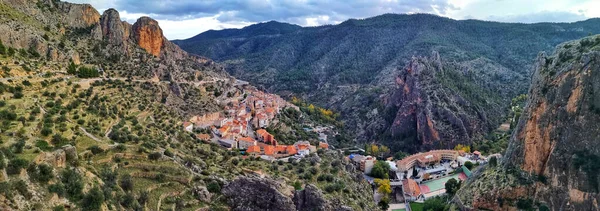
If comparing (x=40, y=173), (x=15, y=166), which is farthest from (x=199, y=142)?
(x=15, y=166)

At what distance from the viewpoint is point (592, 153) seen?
47156 millimetres

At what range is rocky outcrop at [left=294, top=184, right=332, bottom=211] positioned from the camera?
142ft

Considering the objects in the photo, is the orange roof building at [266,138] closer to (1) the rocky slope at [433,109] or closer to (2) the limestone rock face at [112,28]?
(2) the limestone rock face at [112,28]

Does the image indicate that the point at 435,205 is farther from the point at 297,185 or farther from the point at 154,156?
the point at 154,156

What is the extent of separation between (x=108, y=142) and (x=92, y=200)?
1428cm

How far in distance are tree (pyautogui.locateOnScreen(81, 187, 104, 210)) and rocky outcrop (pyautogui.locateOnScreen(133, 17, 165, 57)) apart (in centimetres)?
6621

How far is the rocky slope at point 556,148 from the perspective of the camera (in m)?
47.2

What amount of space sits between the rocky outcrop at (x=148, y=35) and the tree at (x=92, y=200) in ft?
217

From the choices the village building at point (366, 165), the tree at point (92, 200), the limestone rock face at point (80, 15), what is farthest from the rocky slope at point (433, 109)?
the tree at point (92, 200)

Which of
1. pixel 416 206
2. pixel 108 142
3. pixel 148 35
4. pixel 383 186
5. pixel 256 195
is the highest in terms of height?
pixel 148 35

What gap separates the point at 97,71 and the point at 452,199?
50757mm

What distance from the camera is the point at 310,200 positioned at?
43.7 m

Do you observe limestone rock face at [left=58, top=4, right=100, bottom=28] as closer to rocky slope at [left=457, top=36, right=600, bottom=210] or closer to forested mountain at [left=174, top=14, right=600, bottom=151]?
rocky slope at [left=457, top=36, right=600, bottom=210]

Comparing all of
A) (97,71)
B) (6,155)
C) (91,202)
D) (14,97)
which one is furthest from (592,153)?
(97,71)
